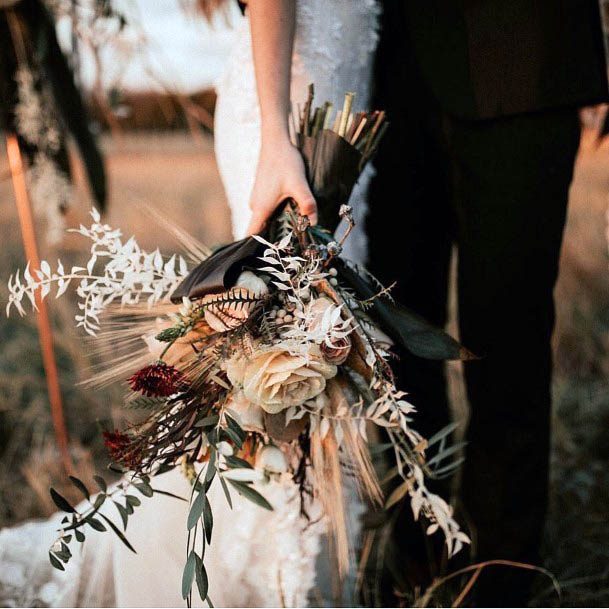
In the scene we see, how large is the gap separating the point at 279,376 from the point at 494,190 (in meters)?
0.54

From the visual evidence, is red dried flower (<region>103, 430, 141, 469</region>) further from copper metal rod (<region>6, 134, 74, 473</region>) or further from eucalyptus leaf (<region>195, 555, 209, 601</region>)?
copper metal rod (<region>6, 134, 74, 473</region>)

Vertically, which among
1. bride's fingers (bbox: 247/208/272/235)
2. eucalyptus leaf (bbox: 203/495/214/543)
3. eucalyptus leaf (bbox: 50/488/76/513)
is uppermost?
bride's fingers (bbox: 247/208/272/235)

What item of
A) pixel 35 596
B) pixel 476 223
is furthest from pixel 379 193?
pixel 35 596

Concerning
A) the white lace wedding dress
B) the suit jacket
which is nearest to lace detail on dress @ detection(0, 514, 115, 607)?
the white lace wedding dress

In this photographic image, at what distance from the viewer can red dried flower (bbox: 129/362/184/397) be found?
798 millimetres

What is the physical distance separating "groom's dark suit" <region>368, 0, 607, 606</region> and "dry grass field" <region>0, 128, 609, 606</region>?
15.6 inches

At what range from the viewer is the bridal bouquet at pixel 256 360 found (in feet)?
2.66

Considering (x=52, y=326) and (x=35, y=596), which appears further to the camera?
(x=52, y=326)

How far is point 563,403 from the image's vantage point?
220 cm

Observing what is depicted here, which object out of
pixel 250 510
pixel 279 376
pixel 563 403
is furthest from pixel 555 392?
pixel 279 376

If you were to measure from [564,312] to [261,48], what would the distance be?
2102 mm

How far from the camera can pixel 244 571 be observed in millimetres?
1184

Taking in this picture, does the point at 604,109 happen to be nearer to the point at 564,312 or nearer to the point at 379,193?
the point at 379,193

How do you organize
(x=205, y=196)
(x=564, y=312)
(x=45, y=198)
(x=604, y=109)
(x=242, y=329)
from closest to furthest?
1. (x=242, y=329)
2. (x=604, y=109)
3. (x=45, y=198)
4. (x=564, y=312)
5. (x=205, y=196)
